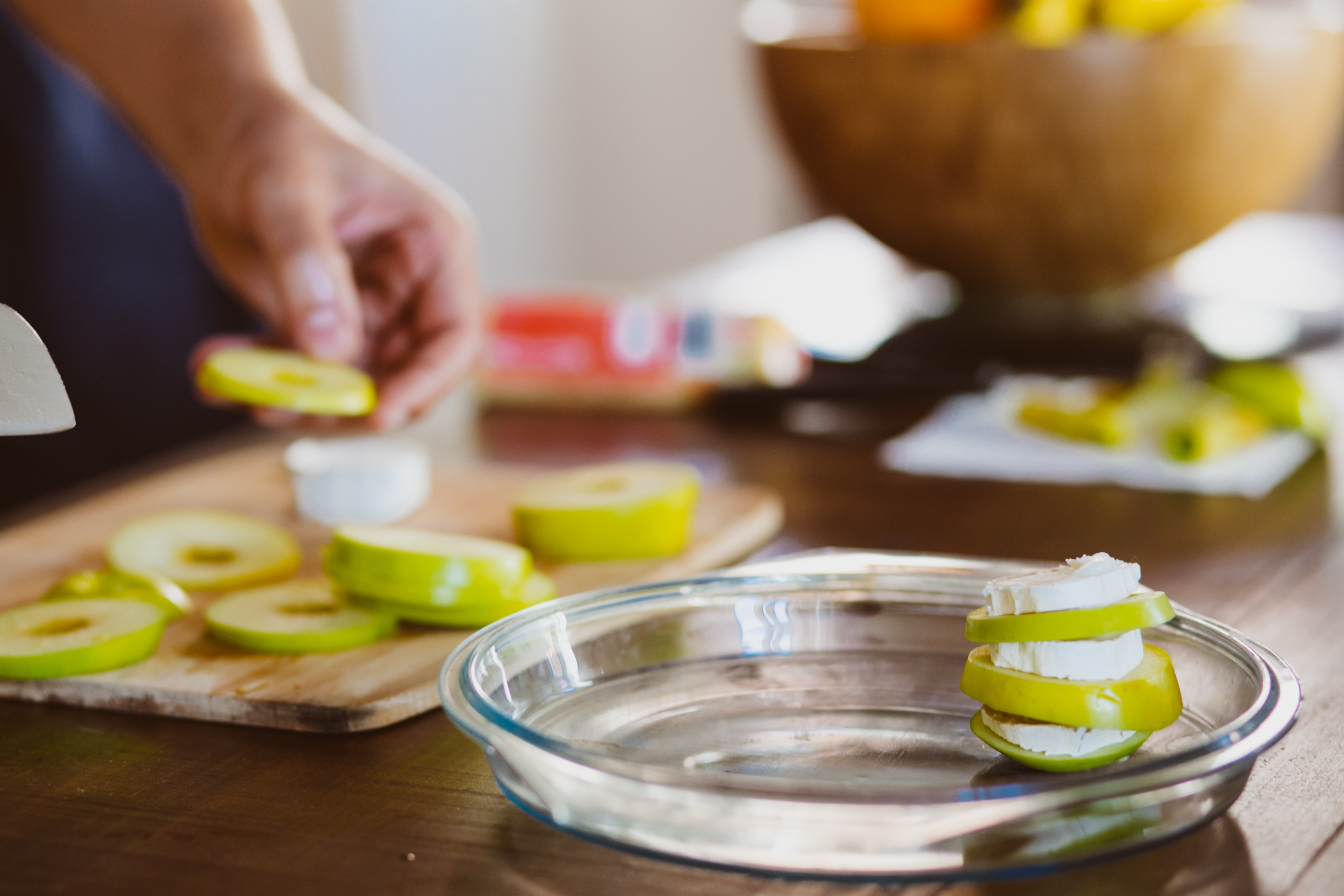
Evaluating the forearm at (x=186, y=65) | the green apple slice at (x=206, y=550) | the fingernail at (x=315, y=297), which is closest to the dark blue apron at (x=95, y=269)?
the forearm at (x=186, y=65)

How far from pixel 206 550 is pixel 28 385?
0.32 meters

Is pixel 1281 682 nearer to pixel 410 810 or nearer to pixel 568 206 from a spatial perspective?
pixel 410 810

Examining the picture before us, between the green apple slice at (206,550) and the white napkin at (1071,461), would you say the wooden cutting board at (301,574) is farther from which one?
the white napkin at (1071,461)

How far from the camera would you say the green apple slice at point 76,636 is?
798 mm

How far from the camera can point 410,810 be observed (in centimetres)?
67

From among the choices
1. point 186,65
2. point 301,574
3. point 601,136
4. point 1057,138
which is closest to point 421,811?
point 301,574

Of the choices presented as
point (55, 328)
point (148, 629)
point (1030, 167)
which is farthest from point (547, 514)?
point (55, 328)

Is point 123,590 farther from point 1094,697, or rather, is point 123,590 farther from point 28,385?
point 1094,697

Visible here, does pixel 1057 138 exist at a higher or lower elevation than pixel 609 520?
higher

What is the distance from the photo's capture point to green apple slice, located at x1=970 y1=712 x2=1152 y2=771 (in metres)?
0.63

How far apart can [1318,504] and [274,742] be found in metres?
0.80

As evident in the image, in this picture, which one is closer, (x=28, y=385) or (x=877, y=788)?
(x=877, y=788)

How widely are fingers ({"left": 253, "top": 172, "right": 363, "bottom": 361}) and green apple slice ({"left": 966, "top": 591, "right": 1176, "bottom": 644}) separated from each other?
684 millimetres

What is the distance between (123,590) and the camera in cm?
90
